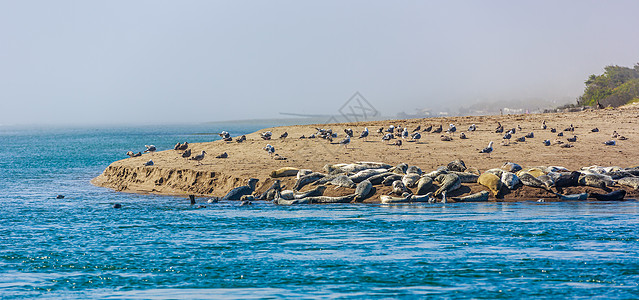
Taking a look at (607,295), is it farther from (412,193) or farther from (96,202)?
(96,202)

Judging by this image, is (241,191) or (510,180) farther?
(241,191)

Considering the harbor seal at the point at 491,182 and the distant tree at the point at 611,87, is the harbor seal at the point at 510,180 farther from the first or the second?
the distant tree at the point at 611,87

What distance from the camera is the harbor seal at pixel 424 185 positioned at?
85.9 feet

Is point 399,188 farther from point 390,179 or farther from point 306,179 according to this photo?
point 306,179

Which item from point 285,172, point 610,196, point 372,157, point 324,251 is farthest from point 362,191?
point 610,196

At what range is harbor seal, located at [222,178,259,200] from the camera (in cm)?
2795

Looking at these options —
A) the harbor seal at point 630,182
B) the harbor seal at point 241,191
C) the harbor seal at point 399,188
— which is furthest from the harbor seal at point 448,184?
the harbor seal at point 241,191

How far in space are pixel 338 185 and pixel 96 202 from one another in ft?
33.2

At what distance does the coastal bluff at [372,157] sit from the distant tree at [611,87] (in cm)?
4014

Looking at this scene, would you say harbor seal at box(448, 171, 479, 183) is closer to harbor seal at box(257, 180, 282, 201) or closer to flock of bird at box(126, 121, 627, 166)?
harbor seal at box(257, 180, 282, 201)

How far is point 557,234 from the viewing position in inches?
758

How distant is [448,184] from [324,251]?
973cm

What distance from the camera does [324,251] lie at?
17609 mm

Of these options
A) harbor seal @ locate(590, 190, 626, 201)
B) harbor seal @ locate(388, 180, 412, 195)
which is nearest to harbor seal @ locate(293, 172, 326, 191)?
harbor seal @ locate(388, 180, 412, 195)
